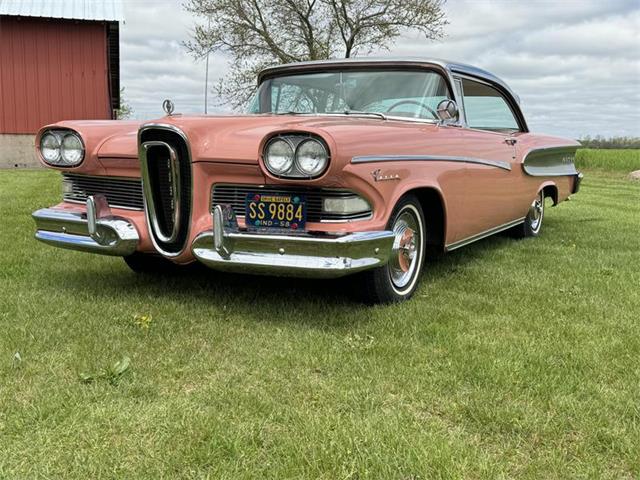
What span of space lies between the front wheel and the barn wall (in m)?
13.9

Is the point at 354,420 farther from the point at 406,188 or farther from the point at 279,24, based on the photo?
the point at 279,24

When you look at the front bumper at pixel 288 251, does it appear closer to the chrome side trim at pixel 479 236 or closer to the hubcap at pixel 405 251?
the hubcap at pixel 405 251

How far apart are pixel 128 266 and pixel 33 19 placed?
13422 millimetres

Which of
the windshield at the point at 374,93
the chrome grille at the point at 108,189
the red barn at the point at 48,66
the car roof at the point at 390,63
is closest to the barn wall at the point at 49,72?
the red barn at the point at 48,66

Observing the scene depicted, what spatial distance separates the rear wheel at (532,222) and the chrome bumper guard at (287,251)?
3497mm

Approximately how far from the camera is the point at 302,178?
9.21 ft

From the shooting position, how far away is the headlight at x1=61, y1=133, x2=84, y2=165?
3488mm

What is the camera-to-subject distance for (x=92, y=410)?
7.05 ft

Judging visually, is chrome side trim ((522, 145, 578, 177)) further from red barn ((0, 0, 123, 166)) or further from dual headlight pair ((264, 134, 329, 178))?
red barn ((0, 0, 123, 166))

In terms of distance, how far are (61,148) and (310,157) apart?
164cm

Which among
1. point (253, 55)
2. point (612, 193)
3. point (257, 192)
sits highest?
point (253, 55)

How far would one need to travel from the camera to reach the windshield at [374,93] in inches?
156

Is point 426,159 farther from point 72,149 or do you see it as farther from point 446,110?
point 72,149

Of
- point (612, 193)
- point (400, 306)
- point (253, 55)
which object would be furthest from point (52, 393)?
point (253, 55)
